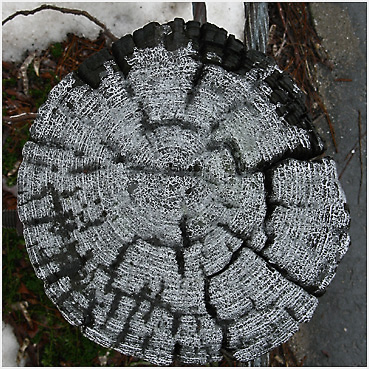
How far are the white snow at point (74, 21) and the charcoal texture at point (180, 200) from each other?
2.71 feet

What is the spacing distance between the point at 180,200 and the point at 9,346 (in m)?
1.38

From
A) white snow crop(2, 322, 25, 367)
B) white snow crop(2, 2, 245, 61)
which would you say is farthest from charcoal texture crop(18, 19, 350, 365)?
white snow crop(2, 322, 25, 367)

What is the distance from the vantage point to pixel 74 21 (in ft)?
5.88

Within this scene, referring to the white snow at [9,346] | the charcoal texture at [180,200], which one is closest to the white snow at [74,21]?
the charcoal texture at [180,200]

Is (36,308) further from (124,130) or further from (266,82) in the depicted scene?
(266,82)

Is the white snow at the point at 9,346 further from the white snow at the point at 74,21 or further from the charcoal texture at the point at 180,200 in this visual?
the white snow at the point at 74,21

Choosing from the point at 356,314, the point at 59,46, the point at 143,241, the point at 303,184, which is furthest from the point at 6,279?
the point at 356,314

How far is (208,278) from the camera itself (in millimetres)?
981

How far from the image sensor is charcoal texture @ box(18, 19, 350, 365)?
948 mm

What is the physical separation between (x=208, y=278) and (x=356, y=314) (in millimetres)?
1425

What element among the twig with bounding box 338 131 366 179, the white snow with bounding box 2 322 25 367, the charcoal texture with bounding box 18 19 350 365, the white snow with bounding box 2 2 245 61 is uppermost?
the white snow with bounding box 2 2 245 61

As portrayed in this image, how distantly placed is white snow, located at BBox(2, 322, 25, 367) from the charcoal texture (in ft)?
3.23

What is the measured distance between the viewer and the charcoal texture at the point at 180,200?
95 centimetres

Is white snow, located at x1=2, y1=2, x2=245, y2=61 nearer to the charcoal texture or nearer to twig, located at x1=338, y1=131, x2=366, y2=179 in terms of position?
the charcoal texture
